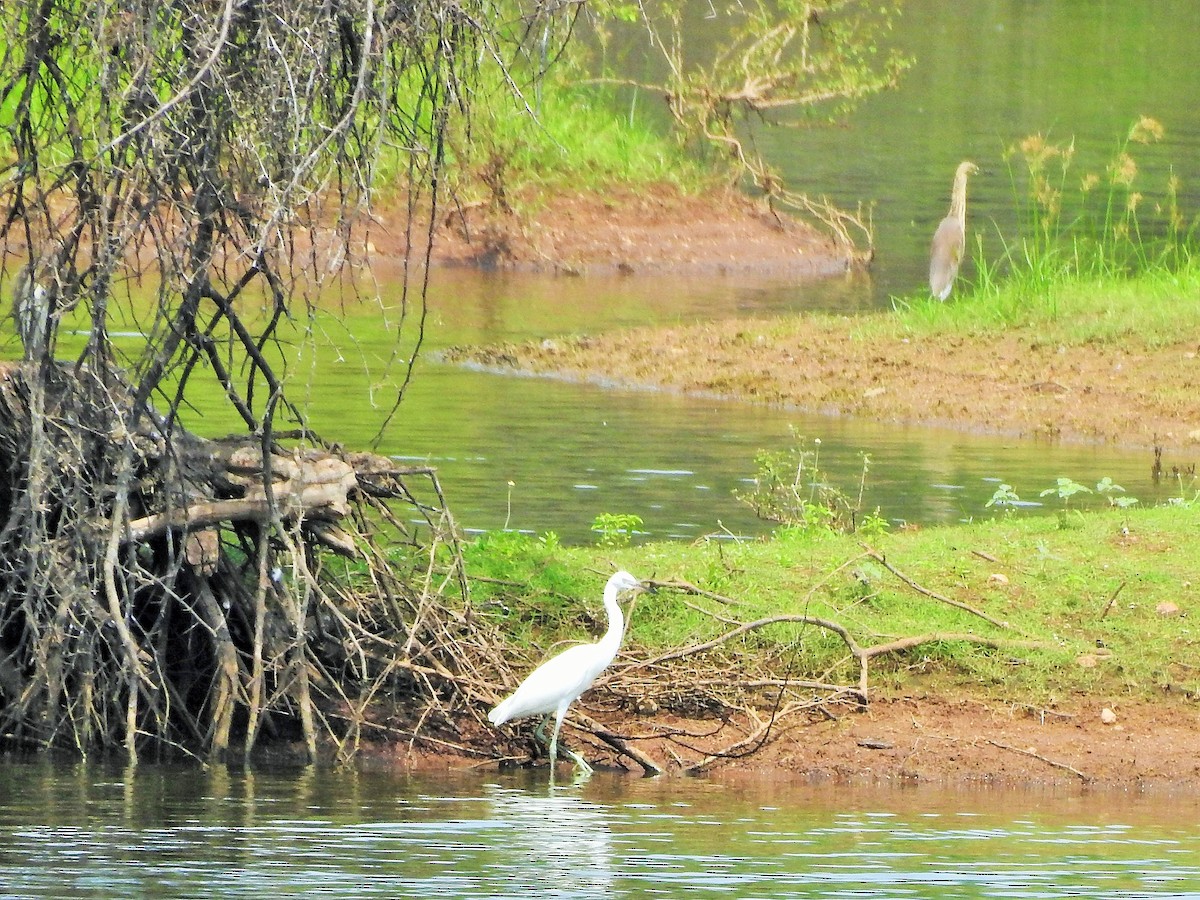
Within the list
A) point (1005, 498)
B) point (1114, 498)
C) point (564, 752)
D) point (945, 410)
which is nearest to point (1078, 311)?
point (945, 410)

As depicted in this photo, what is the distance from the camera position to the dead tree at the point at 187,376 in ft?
22.5

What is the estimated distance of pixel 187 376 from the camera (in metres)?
7.94

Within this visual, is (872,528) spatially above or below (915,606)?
above

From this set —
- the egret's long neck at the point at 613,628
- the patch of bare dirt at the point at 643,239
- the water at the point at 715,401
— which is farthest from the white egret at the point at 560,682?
the patch of bare dirt at the point at 643,239

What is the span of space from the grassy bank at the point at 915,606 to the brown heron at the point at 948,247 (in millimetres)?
8932

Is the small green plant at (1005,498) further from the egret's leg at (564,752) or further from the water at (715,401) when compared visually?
the egret's leg at (564,752)

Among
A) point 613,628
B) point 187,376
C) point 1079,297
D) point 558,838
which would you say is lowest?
point 558,838

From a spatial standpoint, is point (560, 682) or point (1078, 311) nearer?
point (560, 682)

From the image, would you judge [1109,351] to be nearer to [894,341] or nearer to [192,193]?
[894,341]

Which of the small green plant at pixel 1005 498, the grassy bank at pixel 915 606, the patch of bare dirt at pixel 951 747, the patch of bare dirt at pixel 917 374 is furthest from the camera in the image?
the patch of bare dirt at pixel 917 374

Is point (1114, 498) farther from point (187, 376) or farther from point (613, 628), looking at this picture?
point (187, 376)

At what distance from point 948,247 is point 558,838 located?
1338 cm

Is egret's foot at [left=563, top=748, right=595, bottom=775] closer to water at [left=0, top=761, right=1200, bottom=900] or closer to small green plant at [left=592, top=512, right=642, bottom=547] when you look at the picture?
water at [left=0, top=761, right=1200, bottom=900]

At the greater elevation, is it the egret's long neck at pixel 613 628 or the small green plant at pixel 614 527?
the small green plant at pixel 614 527
